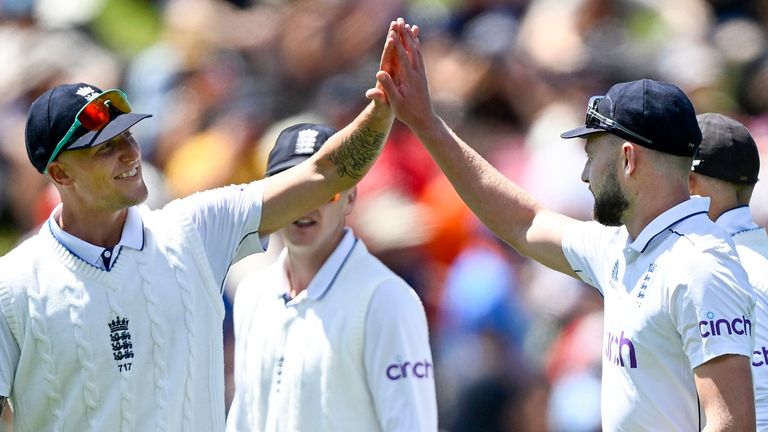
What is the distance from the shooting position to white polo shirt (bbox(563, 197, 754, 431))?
3338 mm

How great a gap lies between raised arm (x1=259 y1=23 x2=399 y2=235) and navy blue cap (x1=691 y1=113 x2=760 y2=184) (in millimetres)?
1062

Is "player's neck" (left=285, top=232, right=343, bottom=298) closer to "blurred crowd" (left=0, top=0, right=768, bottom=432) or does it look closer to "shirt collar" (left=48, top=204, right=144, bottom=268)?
"shirt collar" (left=48, top=204, right=144, bottom=268)

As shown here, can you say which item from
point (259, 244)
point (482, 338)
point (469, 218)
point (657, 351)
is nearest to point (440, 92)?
point (469, 218)

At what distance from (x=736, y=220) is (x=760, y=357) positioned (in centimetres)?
46

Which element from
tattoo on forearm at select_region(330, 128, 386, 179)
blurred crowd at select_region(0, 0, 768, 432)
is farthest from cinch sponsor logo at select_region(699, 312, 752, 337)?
blurred crowd at select_region(0, 0, 768, 432)

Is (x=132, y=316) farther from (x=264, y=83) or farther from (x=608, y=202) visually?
(x=264, y=83)

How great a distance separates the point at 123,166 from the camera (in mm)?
3891

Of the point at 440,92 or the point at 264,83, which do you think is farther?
the point at 264,83

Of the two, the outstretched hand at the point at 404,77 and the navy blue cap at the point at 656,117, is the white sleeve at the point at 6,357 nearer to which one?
the outstretched hand at the point at 404,77

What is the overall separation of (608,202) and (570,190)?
3219mm

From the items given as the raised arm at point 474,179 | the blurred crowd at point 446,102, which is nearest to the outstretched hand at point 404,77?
the raised arm at point 474,179

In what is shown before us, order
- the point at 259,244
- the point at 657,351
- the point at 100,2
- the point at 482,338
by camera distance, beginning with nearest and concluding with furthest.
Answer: the point at 657,351
the point at 259,244
the point at 482,338
the point at 100,2

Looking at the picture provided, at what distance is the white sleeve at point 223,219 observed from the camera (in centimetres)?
389

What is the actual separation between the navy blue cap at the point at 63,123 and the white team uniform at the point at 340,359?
3.89ft
